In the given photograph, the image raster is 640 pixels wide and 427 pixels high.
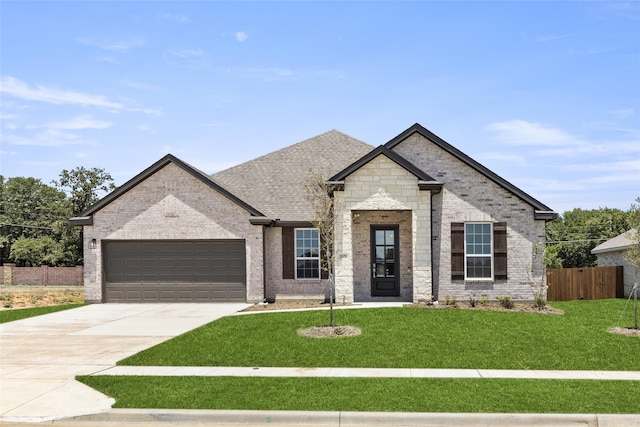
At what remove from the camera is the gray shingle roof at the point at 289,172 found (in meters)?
23.4

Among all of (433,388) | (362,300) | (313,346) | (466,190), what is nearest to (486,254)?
(466,190)

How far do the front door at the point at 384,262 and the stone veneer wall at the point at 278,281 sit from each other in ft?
7.04

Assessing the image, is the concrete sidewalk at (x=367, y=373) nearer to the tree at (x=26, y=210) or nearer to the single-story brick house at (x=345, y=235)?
the single-story brick house at (x=345, y=235)

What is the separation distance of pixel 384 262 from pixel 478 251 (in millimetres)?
3649

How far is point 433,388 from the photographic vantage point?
30.9 ft

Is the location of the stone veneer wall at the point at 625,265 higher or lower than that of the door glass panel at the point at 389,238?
lower

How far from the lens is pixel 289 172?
2583 centimetres

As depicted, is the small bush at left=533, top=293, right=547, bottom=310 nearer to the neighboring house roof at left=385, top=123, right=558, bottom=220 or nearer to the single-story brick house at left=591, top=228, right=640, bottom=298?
the neighboring house roof at left=385, top=123, right=558, bottom=220

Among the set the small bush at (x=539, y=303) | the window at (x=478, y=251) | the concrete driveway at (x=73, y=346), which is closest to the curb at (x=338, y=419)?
the concrete driveway at (x=73, y=346)

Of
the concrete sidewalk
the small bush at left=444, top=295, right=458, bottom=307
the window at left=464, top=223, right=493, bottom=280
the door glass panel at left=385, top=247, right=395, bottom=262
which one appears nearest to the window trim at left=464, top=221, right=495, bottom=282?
the window at left=464, top=223, right=493, bottom=280

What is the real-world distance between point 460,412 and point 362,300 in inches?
532

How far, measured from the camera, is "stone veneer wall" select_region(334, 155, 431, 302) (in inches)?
795

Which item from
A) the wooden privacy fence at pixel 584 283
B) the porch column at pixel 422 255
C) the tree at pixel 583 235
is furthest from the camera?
the tree at pixel 583 235

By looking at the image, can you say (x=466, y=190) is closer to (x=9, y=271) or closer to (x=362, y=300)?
(x=362, y=300)
